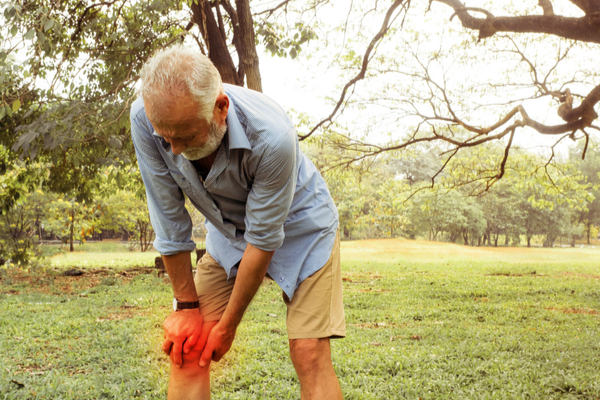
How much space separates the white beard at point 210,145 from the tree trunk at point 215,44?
5240mm

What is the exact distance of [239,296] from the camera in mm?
1901

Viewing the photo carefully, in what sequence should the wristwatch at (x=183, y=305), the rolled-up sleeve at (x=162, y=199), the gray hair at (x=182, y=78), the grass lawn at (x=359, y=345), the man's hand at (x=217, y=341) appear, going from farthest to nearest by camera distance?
the grass lawn at (x=359, y=345), the wristwatch at (x=183, y=305), the man's hand at (x=217, y=341), the rolled-up sleeve at (x=162, y=199), the gray hair at (x=182, y=78)

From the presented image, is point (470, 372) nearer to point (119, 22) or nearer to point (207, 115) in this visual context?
point (207, 115)

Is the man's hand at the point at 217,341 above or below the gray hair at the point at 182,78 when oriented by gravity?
below

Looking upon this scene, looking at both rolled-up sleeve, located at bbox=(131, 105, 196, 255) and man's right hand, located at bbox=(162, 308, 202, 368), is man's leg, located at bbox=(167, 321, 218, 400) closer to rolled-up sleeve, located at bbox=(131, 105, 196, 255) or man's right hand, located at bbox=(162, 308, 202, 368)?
man's right hand, located at bbox=(162, 308, 202, 368)

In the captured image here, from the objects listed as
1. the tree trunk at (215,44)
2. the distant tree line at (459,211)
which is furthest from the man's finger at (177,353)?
the distant tree line at (459,211)

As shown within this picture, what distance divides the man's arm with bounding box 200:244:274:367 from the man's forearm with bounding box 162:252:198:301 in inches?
8.6

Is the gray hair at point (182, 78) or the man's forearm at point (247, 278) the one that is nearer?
the gray hair at point (182, 78)

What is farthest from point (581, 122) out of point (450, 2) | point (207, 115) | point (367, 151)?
point (207, 115)

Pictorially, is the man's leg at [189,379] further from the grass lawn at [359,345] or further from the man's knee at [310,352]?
the grass lawn at [359,345]

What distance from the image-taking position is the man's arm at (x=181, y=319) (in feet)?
6.50

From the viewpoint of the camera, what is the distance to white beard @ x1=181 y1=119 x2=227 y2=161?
1614mm

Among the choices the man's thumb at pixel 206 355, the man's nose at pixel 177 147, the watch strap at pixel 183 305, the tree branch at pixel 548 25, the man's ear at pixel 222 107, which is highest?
the tree branch at pixel 548 25

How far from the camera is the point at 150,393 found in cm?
333
